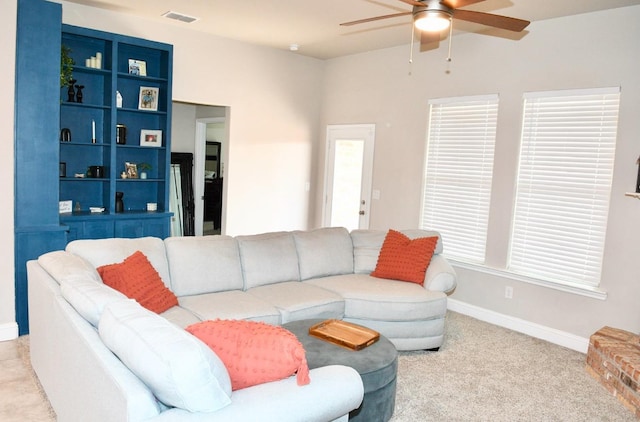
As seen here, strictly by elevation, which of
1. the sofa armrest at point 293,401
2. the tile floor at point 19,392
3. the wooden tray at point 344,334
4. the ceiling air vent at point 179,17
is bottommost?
the tile floor at point 19,392

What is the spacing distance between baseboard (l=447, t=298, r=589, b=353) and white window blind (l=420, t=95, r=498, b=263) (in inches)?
20.7

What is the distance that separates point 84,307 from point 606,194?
4139 millimetres

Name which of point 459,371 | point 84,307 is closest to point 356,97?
point 459,371

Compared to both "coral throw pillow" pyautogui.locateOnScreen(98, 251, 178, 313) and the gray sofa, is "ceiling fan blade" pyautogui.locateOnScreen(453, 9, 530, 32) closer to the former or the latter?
the gray sofa

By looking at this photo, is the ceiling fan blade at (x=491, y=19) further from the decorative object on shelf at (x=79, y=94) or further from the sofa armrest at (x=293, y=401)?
the decorative object on shelf at (x=79, y=94)

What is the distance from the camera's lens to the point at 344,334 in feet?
10.1

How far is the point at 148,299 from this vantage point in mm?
3143

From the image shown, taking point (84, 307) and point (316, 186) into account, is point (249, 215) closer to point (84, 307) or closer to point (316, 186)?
point (316, 186)

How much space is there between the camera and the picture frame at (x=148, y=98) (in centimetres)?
542

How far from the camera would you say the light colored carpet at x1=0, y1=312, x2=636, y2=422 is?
10.2ft

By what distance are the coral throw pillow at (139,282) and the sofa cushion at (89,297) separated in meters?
0.53

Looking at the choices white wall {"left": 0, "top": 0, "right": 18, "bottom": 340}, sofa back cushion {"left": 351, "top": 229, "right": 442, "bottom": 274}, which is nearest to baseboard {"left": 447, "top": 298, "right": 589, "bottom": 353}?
sofa back cushion {"left": 351, "top": 229, "right": 442, "bottom": 274}

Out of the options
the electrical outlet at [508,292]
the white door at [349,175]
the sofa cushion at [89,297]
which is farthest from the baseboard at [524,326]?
the sofa cushion at [89,297]

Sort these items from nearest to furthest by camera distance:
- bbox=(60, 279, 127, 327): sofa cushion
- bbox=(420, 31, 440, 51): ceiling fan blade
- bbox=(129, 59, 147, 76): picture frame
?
bbox=(60, 279, 127, 327): sofa cushion → bbox=(129, 59, 147, 76): picture frame → bbox=(420, 31, 440, 51): ceiling fan blade
